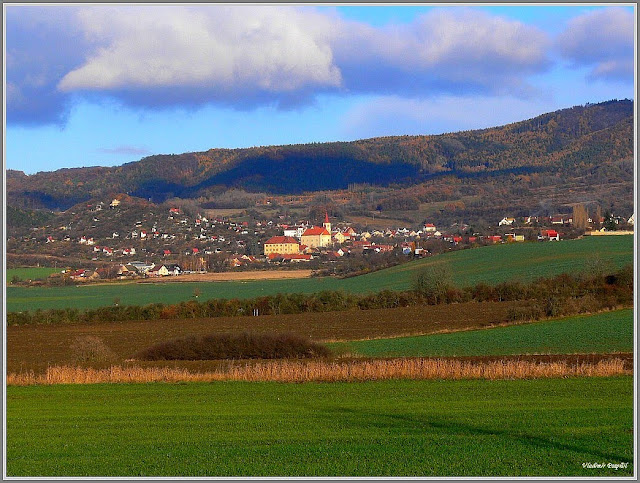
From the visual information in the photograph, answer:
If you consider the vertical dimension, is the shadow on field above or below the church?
below

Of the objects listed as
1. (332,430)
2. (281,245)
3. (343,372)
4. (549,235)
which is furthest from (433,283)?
(281,245)

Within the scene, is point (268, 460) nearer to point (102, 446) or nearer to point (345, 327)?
point (102, 446)

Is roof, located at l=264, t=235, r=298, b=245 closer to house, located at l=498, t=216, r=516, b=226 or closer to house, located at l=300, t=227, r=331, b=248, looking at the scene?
house, located at l=300, t=227, r=331, b=248

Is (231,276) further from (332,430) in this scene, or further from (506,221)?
(332,430)

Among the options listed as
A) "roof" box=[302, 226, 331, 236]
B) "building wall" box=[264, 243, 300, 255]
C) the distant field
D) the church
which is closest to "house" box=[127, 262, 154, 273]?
the distant field

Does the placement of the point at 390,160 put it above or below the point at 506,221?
above

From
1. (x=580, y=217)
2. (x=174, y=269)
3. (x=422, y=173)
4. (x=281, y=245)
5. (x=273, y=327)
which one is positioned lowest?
(x=273, y=327)

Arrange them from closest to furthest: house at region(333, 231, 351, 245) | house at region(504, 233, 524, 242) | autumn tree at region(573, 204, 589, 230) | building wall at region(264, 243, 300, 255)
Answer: autumn tree at region(573, 204, 589, 230) < house at region(504, 233, 524, 242) < building wall at region(264, 243, 300, 255) < house at region(333, 231, 351, 245)
